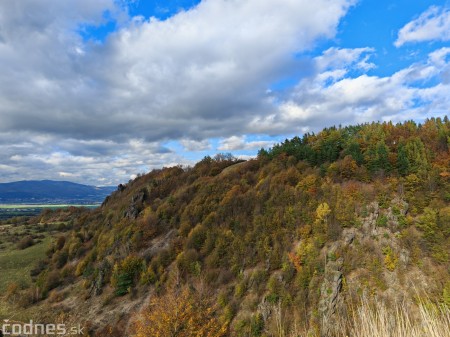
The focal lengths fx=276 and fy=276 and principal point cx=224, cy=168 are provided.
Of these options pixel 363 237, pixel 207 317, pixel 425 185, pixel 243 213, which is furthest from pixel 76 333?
pixel 425 185

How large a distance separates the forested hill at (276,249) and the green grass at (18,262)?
2.59 meters

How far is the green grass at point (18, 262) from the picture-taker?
1548 inches

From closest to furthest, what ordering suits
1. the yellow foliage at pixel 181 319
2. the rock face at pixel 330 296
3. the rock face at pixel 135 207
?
the rock face at pixel 330 296, the yellow foliage at pixel 181 319, the rock face at pixel 135 207

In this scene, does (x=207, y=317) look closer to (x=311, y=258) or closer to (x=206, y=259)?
(x=206, y=259)

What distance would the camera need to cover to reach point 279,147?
50.0 meters

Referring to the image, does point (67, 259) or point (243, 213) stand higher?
point (243, 213)

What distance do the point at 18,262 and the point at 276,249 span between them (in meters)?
44.4

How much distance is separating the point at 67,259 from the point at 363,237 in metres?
41.6

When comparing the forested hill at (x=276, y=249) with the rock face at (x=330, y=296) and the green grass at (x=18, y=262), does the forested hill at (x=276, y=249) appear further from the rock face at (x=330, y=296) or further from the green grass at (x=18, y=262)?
the green grass at (x=18, y=262)

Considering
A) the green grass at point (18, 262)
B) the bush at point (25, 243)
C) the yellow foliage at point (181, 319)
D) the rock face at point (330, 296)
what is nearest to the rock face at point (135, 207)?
the green grass at point (18, 262)

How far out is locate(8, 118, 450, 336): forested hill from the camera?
74.7ft

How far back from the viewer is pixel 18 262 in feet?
151

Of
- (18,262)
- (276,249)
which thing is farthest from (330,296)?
(18,262)

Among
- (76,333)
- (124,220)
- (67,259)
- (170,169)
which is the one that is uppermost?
(170,169)
